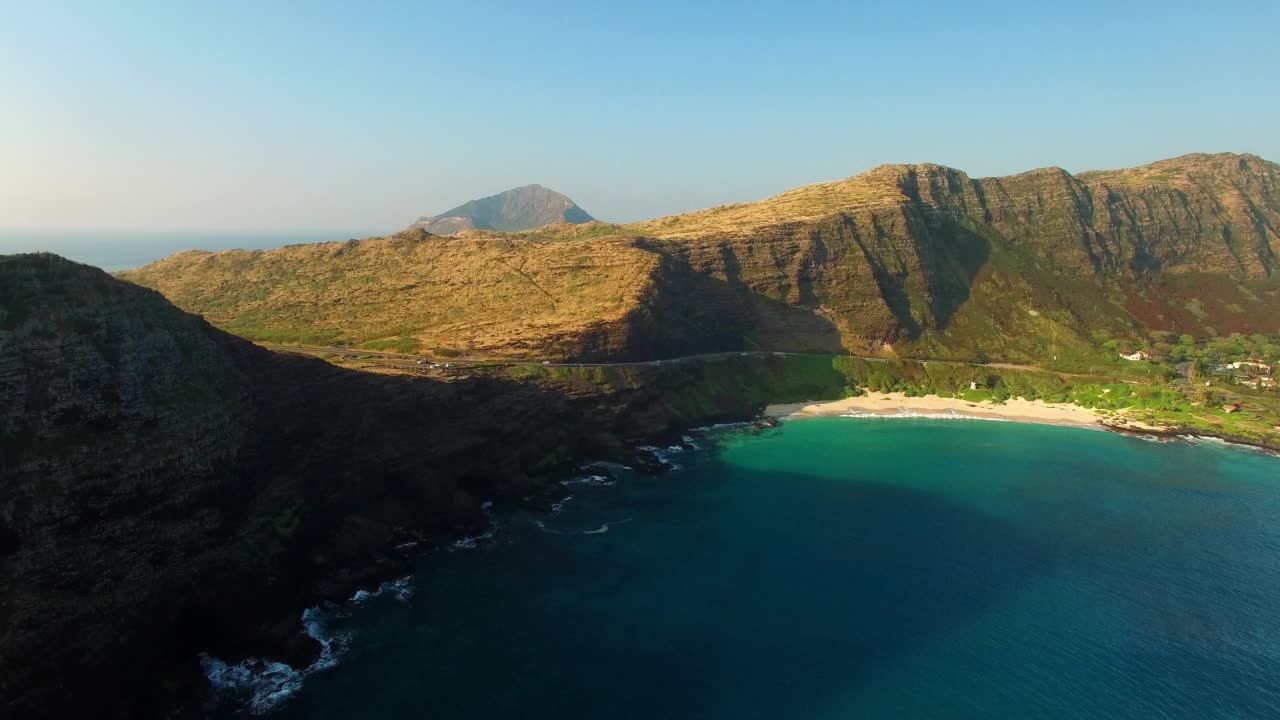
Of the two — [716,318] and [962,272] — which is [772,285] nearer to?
[716,318]

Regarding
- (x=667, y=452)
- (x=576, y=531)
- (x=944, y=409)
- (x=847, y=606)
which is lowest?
(x=944, y=409)

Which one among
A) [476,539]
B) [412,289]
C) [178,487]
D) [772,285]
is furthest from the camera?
[772,285]

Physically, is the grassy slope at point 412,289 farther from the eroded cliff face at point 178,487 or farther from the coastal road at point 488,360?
the eroded cliff face at point 178,487

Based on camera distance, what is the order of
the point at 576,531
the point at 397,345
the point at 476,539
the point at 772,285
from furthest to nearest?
the point at 772,285
the point at 397,345
the point at 576,531
the point at 476,539

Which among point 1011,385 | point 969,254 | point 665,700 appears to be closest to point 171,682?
point 665,700

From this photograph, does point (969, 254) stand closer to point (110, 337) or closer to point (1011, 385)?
point (1011, 385)

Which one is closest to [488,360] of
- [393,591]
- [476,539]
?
[476,539]
